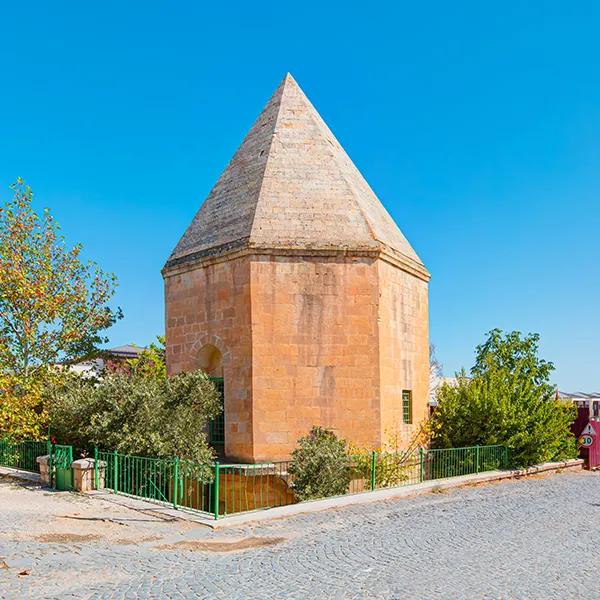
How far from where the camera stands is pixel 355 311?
52.9 feet

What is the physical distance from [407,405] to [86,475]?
9005 millimetres

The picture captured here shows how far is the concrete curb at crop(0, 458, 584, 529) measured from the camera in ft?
34.0

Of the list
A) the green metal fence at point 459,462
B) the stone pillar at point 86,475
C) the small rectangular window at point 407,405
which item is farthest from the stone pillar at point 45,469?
the small rectangular window at point 407,405

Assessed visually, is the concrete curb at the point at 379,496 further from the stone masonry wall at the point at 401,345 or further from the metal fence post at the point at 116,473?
the metal fence post at the point at 116,473

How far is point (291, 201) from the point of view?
1692 centimetres

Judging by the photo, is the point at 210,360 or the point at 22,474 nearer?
the point at 22,474

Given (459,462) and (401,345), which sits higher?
(401,345)

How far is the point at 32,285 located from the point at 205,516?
975cm

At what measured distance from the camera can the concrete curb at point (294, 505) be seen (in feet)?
34.0

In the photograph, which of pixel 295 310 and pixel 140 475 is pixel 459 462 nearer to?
pixel 295 310

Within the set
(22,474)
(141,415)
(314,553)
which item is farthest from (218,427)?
(314,553)

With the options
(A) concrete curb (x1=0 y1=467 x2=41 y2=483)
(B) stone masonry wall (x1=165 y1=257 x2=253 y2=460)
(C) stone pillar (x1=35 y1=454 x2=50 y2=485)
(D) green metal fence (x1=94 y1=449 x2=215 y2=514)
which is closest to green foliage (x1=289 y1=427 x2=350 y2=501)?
(D) green metal fence (x1=94 y1=449 x2=215 y2=514)

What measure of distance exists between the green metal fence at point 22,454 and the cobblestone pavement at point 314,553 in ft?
10.5

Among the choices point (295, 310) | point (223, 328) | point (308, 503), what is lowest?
point (308, 503)
